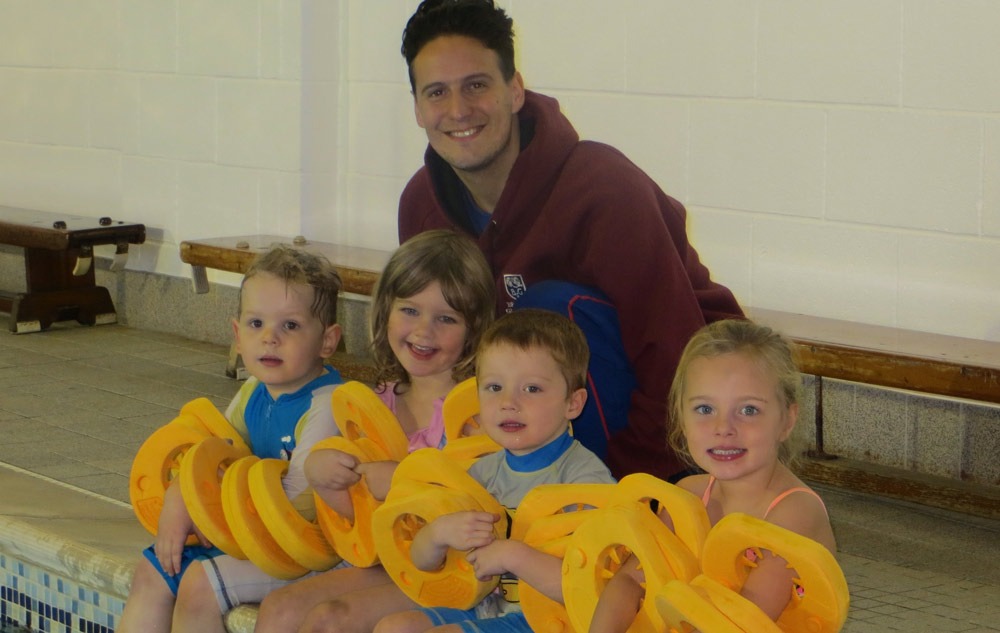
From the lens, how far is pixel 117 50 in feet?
25.8

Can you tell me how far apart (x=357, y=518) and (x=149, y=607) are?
55 cm

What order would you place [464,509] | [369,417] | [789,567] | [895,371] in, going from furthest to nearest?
[895,371], [369,417], [464,509], [789,567]

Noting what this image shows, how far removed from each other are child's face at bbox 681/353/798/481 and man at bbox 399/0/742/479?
64cm

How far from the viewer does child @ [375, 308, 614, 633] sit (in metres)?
2.75

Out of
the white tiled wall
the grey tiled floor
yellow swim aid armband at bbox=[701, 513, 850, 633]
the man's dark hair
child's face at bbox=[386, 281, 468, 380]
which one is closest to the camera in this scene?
yellow swim aid armband at bbox=[701, 513, 850, 633]

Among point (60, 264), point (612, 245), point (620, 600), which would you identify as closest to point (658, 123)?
point (612, 245)

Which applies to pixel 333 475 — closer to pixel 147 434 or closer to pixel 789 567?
pixel 789 567

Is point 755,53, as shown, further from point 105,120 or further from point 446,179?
point 105,120

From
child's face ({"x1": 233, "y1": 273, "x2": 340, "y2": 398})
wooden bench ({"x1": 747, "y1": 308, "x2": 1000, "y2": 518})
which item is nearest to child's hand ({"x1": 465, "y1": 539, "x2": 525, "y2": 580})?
child's face ({"x1": 233, "y1": 273, "x2": 340, "y2": 398})

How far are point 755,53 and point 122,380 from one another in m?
3.21

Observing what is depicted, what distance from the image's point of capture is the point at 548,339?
9.37ft

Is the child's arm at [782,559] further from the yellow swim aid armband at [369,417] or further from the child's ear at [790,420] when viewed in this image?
the yellow swim aid armband at [369,417]

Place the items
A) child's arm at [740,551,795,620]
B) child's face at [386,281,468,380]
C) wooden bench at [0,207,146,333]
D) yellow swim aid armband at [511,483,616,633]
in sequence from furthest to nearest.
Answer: wooden bench at [0,207,146,333] < child's face at [386,281,468,380] < yellow swim aid armband at [511,483,616,633] < child's arm at [740,551,795,620]

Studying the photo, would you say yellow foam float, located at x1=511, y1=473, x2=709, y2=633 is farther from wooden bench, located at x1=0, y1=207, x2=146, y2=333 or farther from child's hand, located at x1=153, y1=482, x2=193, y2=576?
wooden bench, located at x1=0, y1=207, x2=146, y2=333
